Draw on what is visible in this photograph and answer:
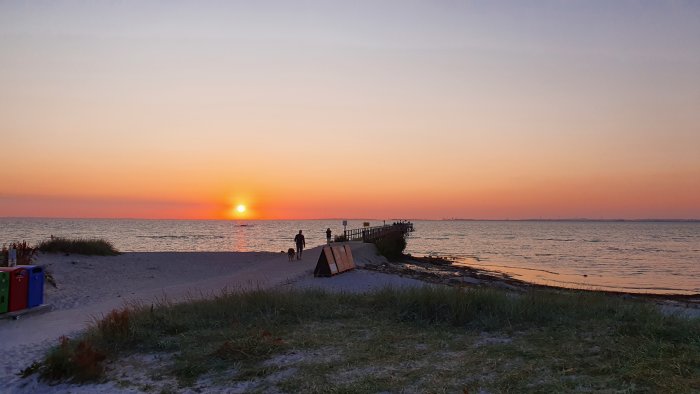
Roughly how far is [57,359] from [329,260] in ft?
42.9

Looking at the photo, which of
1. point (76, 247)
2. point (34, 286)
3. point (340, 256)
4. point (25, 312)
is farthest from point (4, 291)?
point (76, 247)

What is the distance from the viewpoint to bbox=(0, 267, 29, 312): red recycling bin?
12504 mm

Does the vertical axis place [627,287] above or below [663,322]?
below

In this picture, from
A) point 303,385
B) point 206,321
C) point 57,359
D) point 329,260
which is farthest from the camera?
point 329,260

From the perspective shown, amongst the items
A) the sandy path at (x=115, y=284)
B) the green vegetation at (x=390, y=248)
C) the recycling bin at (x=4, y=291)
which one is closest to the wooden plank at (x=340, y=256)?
the sandy path at (x=115, y=284)

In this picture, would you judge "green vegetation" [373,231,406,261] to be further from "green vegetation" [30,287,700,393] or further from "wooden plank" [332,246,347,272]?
"green vegetation" [30,287,700,393]

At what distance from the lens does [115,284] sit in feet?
64.1

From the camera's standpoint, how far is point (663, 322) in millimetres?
9578

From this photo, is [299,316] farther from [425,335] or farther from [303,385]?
[303,385]

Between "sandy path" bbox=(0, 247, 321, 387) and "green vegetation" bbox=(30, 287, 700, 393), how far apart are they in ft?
4.73

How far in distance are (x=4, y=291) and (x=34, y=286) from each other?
1000mm

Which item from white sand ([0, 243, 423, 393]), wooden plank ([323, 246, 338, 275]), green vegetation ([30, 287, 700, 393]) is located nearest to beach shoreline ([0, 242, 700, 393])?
white sand ([0, 243, 423, 393])

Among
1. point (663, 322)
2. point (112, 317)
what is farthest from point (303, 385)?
point (663, 322)

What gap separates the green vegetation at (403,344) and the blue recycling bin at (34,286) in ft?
14.1
